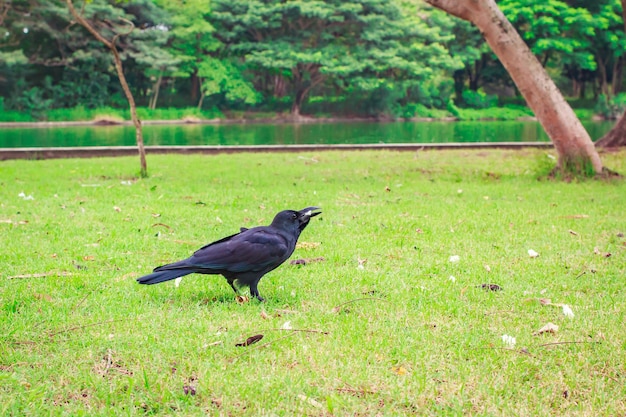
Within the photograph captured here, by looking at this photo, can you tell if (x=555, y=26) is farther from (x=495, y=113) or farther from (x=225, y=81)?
(x=225, y=81)

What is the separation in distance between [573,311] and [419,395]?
55.3 inches

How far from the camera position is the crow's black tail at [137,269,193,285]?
3309mm

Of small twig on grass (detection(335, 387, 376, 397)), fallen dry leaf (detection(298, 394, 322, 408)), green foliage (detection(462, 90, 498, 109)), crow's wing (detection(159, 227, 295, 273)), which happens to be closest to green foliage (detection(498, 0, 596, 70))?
green foliage (detection(462, 90, 498, 109))

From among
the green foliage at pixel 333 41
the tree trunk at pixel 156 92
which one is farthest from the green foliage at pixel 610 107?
the tree trunk at pixel 156 92

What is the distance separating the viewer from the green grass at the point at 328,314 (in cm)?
262

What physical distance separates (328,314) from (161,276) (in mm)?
881

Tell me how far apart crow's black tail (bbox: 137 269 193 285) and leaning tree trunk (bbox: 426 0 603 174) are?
672 cm

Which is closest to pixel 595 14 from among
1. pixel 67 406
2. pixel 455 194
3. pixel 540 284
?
pixel 455 194

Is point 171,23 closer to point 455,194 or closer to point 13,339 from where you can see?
point 455,194

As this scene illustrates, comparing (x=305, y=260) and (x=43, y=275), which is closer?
(x=43, y=275)

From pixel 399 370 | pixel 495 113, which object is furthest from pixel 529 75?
pixel 495 113

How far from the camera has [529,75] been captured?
8961mm

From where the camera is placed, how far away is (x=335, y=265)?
15.2 feet

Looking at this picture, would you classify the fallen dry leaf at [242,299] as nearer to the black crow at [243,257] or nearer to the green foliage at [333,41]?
the black crow at [243,257]
